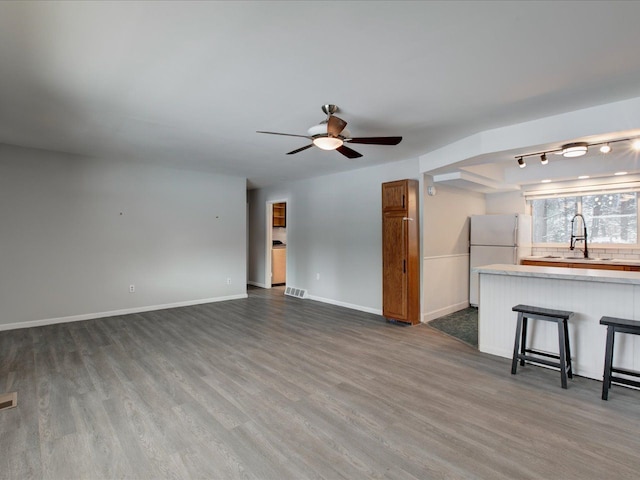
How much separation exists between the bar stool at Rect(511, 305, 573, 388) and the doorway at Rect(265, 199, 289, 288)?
509 cm

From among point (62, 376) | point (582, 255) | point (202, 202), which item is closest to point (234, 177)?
point (202, 202)

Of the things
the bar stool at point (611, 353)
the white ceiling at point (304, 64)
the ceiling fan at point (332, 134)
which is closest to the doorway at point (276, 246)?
the white ceiling at point (304, 64)

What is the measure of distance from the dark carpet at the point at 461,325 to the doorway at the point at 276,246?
12.7 feet

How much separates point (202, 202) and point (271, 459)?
5228 mm

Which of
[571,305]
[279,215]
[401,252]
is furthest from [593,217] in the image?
[279,215]

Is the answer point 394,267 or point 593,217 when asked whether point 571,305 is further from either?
point 593,217

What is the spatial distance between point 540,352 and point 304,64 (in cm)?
352

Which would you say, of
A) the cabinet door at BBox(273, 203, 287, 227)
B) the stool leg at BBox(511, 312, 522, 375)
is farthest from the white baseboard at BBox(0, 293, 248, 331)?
the stool leg at BBox(511, 312, 522, 375)

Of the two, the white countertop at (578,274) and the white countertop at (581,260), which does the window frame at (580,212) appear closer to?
the white countertop at (581,260)

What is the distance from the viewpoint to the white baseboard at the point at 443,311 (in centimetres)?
505

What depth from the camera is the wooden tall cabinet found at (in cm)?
478

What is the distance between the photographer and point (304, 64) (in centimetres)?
234

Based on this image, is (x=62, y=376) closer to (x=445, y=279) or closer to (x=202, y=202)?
(x=202, y=202)

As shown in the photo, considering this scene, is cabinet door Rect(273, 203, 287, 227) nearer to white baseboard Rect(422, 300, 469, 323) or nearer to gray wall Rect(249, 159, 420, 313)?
gray wall Rect(249, 159, 420, 313)
